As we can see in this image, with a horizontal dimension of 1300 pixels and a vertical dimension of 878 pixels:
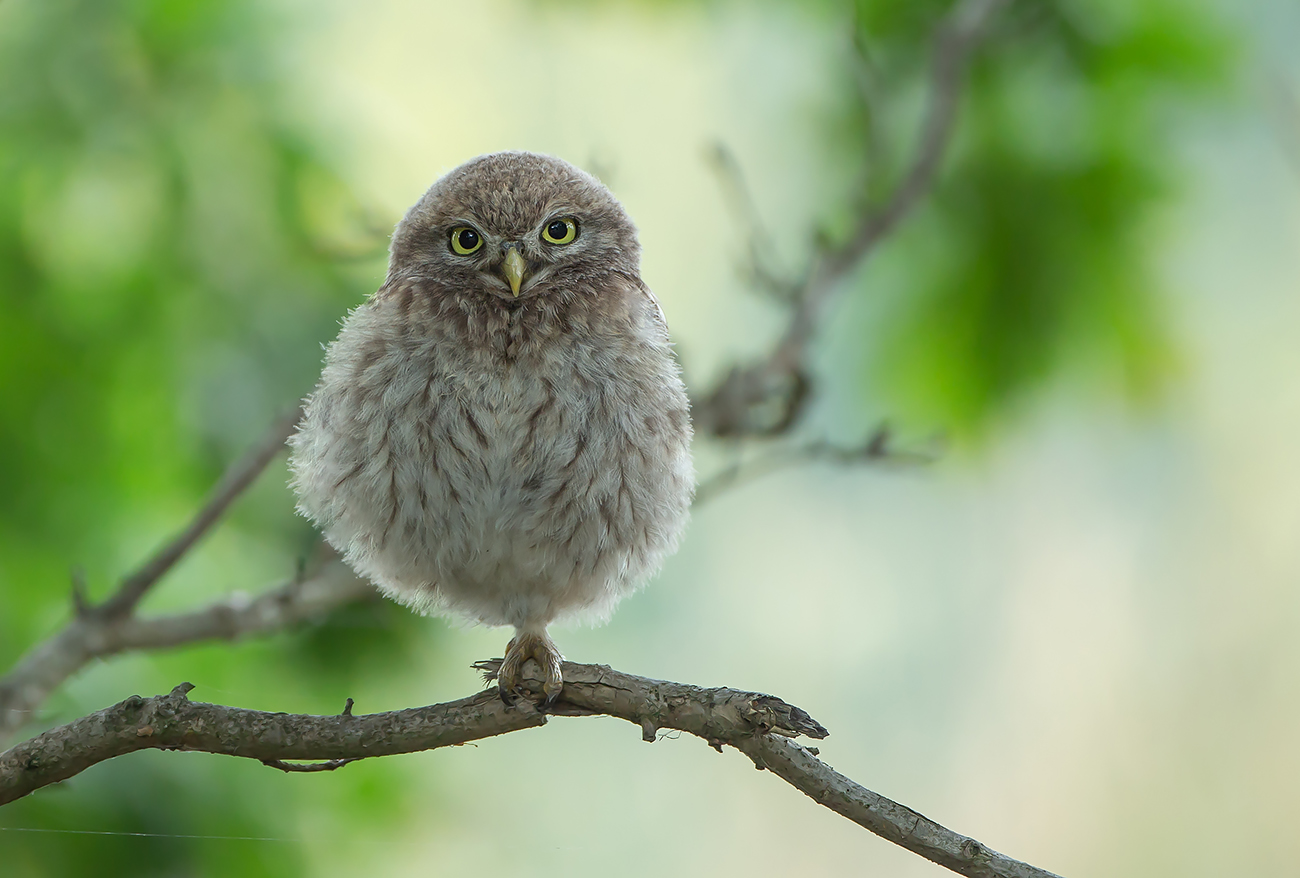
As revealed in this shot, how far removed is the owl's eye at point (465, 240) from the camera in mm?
1866

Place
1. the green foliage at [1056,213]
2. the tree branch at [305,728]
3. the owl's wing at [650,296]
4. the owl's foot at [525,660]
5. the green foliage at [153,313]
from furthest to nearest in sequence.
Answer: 1. the green foliage at [1056,213]
2. the green foliage at [153,313]
3. the owl's wing at [650,296]
4. the owl's foot at [525,660]
5. the tree branch at [305,728]

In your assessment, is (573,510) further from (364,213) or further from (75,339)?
(75,339)

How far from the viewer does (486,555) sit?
1.91 metres

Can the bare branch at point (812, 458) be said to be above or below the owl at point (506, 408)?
above

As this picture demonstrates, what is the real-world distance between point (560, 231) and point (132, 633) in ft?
4.42

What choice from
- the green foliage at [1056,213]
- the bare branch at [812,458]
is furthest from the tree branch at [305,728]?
the green foliage at [1056,213]

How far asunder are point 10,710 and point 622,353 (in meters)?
1.47

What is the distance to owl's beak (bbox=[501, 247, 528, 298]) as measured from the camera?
5.79 feet

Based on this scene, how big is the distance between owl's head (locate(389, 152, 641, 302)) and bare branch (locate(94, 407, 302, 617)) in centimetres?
55

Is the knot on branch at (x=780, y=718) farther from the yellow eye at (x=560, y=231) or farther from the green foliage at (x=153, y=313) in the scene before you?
the green foliage at (x=153, y=313)

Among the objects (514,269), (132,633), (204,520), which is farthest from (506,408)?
(132,633)

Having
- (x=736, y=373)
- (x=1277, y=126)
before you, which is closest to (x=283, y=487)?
(x=736, y=373)

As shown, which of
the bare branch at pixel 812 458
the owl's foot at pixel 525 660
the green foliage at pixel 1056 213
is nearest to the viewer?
the owl's foot at pixel 525 660

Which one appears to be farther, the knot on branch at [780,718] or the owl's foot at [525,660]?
the owl's foot at [525,660]
